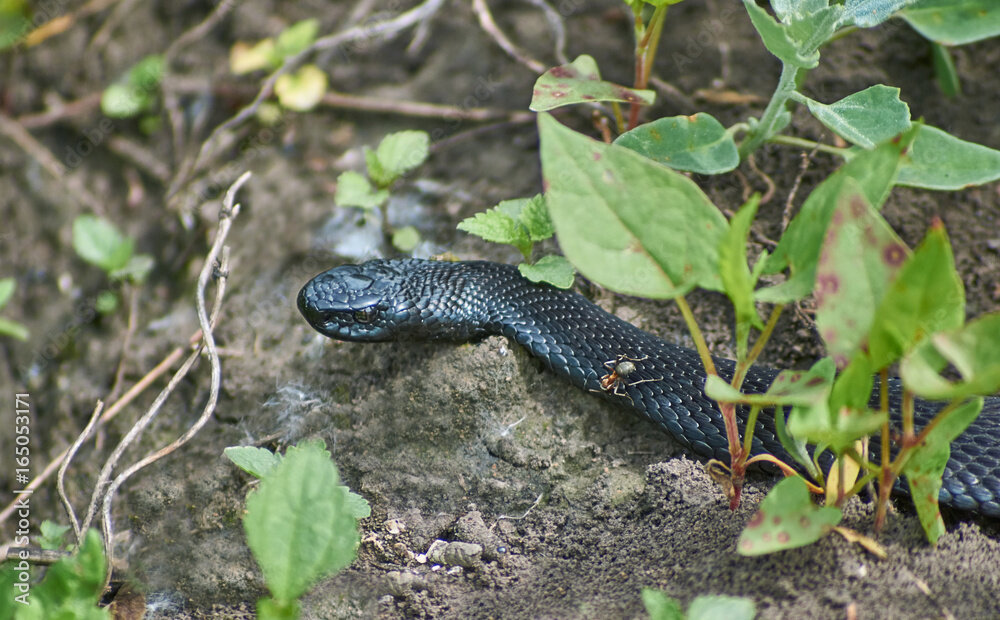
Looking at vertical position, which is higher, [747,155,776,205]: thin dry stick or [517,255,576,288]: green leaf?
[747,155,776,205]: thin dry stick

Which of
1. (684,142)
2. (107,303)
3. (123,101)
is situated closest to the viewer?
(684,142)

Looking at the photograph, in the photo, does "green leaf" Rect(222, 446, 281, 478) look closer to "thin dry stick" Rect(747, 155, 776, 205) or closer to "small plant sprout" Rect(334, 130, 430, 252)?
"small plant sprout" Rect(334, 130, 430, 252)

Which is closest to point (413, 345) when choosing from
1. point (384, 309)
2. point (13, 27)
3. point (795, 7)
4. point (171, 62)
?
point (384, 309)

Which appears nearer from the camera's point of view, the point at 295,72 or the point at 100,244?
the point at 100,244

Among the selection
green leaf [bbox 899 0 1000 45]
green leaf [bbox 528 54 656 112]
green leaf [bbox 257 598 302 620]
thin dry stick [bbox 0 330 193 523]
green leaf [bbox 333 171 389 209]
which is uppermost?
green leaf [bbox 899 0 1000 45]

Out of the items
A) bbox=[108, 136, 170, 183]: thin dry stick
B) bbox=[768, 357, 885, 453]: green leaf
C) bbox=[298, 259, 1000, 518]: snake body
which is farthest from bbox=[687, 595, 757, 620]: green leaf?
bbox=[108, 136, 170, 183]: thin dry stick

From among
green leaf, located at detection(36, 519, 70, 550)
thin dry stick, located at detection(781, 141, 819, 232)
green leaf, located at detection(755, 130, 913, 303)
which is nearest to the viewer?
green leaf, located at detection(755, 130, 913, 303)

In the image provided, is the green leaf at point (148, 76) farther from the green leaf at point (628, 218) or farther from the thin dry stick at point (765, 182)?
the green leaf at point (628, 218)

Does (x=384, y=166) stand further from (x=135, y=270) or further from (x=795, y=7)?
(x=795, y=7)
